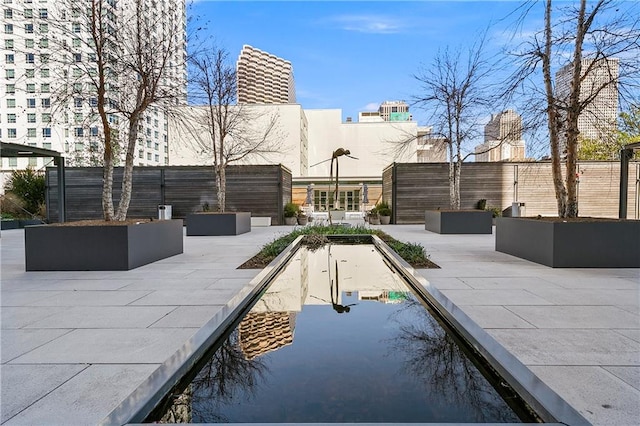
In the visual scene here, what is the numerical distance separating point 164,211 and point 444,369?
1579cm

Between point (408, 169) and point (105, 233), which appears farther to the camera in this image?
point (408, 169)

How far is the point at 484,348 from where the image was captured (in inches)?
90.0

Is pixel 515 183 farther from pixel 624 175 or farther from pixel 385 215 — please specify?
pixel 624 175

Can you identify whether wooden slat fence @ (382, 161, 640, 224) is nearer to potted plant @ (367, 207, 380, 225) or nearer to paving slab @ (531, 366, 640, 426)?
potted plant @ (367, 207, 380, 225)

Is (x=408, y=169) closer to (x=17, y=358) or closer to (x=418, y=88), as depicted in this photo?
(x=418, y=88)

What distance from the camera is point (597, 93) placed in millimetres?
6441

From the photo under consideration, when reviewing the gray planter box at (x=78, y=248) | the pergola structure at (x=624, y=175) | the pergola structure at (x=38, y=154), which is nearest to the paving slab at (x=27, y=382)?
the gray planter box at (x=78, y=248)

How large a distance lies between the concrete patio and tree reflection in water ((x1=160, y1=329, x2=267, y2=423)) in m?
0.43

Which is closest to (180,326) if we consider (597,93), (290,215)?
(597,93)

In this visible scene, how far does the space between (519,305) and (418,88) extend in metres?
11.4

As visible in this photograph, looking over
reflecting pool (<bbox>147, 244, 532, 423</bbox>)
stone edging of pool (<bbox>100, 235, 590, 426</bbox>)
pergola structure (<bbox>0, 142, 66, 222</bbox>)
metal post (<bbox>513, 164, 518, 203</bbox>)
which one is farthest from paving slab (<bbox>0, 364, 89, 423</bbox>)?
metal post (<bbox>513, 164, 518, 203</bbox>)

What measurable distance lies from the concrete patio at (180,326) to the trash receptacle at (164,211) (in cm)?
1013

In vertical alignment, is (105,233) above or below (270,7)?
below

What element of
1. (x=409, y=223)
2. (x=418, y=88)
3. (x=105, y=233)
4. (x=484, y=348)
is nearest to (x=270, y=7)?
(x=418, y=88)
